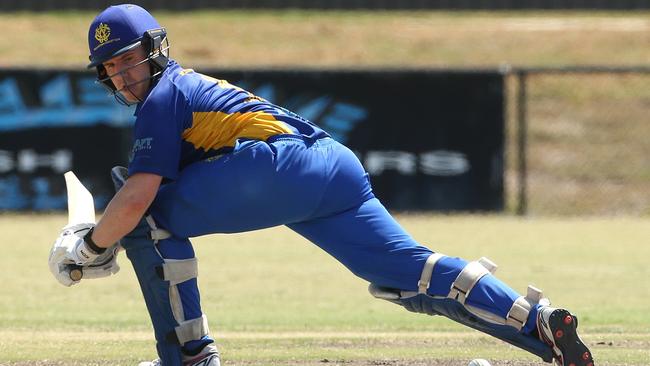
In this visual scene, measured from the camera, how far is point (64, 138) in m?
16.4

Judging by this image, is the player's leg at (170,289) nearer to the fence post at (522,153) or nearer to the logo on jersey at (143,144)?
the logo on jersey at (143,144)

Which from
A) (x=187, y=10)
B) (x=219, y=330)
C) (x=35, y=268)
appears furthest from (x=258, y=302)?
(x=187, y=10)

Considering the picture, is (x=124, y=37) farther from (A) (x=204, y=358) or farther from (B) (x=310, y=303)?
(B) (x=310, y=303)

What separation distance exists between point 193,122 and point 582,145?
15.6 metres

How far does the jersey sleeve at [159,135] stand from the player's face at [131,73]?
0.61ft

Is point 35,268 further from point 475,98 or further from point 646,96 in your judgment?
point 646,96

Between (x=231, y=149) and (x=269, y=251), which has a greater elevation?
(x=231, y=149)

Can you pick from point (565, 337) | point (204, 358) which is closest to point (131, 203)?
point (204, 358)

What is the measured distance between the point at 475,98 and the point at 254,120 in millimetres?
11200

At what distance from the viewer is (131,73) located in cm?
596

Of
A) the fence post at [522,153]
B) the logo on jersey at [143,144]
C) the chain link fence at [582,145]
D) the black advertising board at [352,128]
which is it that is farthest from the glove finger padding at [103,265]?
the chain link fence at [582,145]

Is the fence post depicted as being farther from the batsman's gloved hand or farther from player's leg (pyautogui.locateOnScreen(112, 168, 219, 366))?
the batsman's gloved hand

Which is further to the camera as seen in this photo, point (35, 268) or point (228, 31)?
point (228, 31)

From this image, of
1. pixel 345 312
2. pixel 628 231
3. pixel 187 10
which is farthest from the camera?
pixel 187 10
